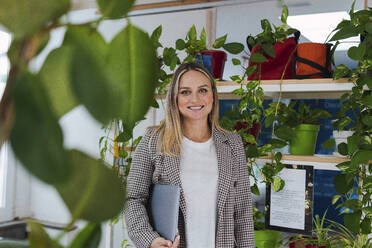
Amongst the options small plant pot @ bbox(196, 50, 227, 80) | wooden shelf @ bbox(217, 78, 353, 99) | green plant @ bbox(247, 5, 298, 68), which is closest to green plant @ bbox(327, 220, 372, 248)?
wooden shelf @ bbox(217, 78, 353, 99)

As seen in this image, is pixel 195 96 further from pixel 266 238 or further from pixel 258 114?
pixel 266 238

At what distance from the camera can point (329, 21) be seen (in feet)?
6.25

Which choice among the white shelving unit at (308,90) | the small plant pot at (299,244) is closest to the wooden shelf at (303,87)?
the white shelving unit at (308,90)

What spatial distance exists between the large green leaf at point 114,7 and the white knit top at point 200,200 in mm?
1563

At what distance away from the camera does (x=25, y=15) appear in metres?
0.07

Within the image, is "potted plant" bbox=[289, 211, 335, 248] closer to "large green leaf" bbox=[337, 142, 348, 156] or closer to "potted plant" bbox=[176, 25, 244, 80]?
"large green leaf" bbox=[337, 142, 348, 156]

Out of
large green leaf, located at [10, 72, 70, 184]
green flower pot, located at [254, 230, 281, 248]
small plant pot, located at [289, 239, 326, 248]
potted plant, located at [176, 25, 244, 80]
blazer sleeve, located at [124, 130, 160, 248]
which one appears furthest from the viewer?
potted plant, located at [176, 25, 244, 80]

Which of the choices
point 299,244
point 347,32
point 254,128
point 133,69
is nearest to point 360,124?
point 347,32

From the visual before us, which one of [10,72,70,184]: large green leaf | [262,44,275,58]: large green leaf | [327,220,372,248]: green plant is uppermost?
[262,44,275,58]: large green leaf

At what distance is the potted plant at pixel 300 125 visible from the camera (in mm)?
1738

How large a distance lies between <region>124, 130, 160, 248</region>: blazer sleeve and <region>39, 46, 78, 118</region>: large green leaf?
143 cm

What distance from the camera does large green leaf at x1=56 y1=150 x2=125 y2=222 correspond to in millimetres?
84

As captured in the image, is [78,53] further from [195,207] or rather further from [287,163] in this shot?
[287,163]

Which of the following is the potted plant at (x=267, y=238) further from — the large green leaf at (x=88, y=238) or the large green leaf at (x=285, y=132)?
the large green leaf at (x=88, y=238)
